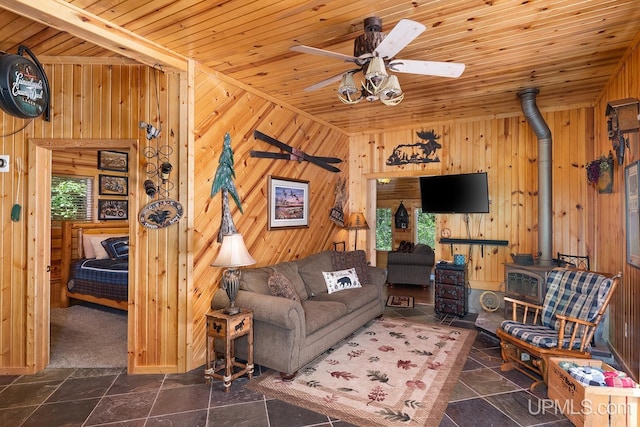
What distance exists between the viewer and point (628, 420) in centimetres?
213

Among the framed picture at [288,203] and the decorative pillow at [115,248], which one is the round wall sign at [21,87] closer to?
the framed picture at [288,203]

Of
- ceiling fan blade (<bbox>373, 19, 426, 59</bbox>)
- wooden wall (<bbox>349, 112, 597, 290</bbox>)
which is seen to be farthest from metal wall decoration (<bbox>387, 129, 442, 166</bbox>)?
ceiling fan blade (<bbox>373, 19, 426, 59</bbox>)

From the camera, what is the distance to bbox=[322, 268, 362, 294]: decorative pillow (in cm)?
425

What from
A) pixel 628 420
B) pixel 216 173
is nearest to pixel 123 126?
pixel 216 173

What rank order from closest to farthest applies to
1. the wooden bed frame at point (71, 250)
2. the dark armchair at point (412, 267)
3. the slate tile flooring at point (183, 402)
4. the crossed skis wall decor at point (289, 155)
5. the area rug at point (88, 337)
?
the slate tile flooring at point (183, 402) → the area rug at point (88, 337) → the crossed skis wall decor at point (289, 155) → the wooden bed frame at point (71, 250) → the dark armchair at point (412, 267)

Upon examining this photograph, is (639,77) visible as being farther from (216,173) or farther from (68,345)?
(68,345)

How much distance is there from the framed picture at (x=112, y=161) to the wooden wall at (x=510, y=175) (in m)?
Result: 4.86

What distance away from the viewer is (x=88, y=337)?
4125mm

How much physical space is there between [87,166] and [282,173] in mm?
3892

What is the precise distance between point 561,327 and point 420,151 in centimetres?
338

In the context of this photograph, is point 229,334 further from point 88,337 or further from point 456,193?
point 456,193

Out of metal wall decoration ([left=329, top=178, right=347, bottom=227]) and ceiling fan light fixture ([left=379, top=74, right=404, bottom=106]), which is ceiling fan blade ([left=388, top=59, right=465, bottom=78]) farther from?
metal wall decoration ([left=329, top=178, right=347, bottom=227])

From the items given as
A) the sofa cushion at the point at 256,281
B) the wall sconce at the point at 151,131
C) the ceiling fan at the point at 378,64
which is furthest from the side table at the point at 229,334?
the ceiling fan at the point at 378,64

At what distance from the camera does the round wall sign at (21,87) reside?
8.04ft
